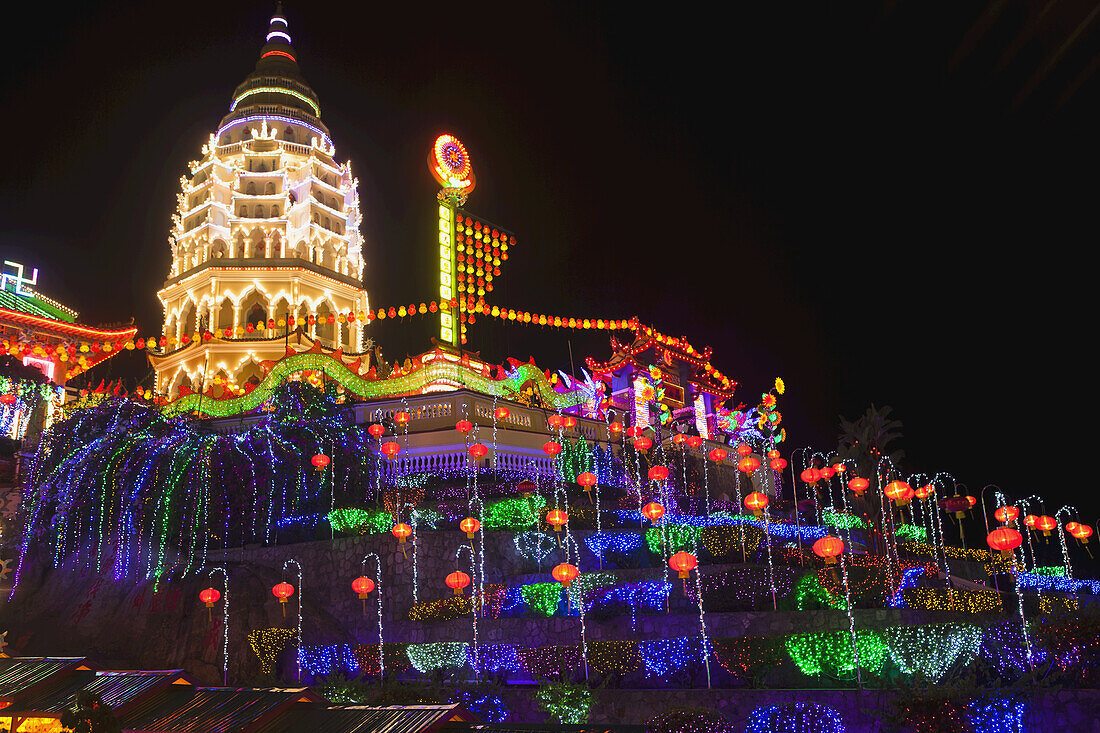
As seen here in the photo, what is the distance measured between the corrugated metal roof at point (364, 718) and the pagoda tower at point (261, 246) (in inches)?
1105

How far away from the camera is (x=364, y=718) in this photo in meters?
6.59

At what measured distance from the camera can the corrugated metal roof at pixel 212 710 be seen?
690 cm

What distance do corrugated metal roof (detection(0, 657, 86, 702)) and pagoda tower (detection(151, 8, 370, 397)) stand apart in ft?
82.3

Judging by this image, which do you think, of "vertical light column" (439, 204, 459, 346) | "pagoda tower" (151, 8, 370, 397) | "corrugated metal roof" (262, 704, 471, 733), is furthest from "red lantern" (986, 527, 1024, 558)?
"pagoda tower" (151, 8, 370, 397)

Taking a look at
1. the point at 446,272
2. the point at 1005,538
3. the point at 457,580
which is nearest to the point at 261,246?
the point at 446,272

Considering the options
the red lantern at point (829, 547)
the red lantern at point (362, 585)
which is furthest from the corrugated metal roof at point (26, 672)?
the red lantern at point (829, 547)

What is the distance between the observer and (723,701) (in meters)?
11.6

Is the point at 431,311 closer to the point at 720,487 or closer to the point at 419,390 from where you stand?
the point at 419,390

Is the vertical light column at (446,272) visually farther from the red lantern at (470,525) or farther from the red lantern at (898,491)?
the red lantern at (898,491)

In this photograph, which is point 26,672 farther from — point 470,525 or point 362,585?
point 470,525

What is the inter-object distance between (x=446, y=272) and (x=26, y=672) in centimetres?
2184

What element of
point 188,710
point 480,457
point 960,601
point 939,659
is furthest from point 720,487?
point 188,710

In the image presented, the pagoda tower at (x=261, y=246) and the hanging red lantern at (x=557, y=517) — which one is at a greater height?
the pagoda tower at (x=261, y=246)

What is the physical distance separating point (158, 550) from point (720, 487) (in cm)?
1752
